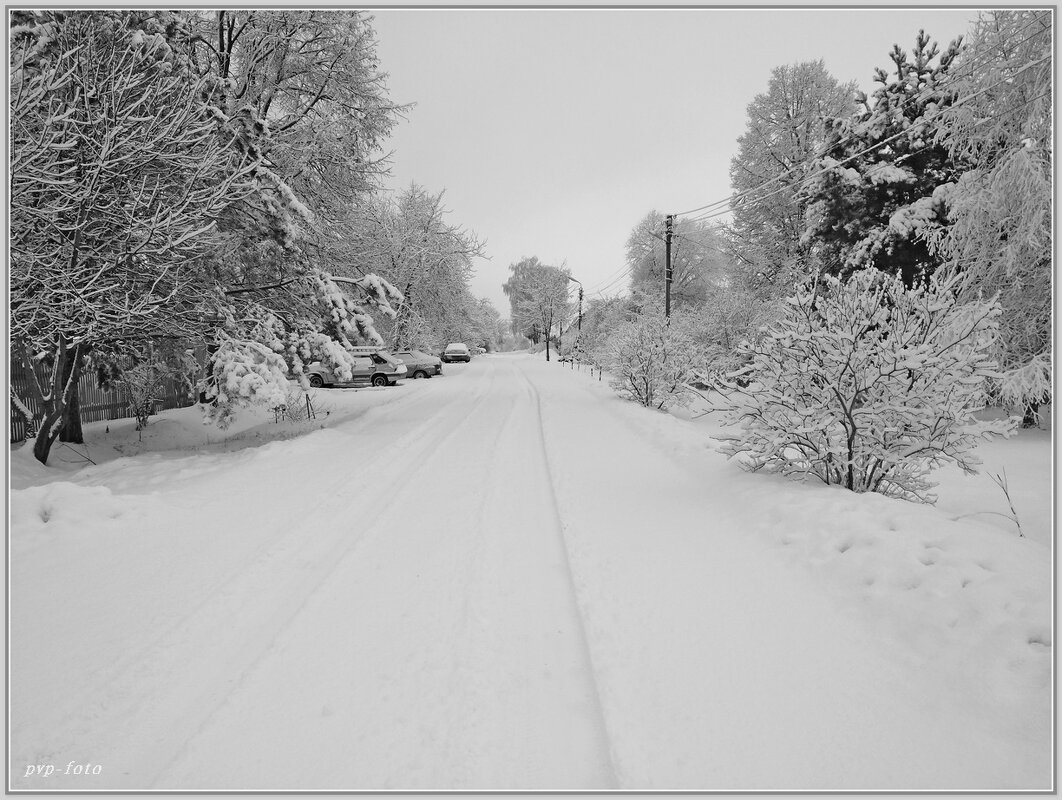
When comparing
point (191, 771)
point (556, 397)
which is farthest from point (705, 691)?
point (556, 397)

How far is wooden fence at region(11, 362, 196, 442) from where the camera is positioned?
813 cm

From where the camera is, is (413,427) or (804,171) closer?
(413,427)

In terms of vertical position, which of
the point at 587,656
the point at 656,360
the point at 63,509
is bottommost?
the point at 587,656

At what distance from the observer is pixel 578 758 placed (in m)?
1.90

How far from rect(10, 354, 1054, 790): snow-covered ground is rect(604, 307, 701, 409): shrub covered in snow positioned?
811 centimetres

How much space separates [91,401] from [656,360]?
44.6ft

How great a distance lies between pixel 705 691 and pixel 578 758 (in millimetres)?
715

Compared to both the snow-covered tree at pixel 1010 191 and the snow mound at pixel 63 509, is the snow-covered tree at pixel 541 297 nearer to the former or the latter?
the snow-covered tree at pixel 1010 191

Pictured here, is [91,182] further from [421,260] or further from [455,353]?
[455,353]

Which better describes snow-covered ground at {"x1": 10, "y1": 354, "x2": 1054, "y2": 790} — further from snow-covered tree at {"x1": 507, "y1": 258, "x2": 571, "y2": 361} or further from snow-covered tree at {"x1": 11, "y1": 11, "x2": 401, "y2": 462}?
snow-covered tree at {"x1": 507, "y1": 258, "x2": 571, "y2": 361}

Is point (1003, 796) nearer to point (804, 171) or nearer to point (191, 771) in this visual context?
point (191, 771)

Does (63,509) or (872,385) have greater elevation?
(872,385)

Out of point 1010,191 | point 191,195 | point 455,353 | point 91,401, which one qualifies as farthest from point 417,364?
point 1010,191

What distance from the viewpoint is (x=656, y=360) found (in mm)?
13148
